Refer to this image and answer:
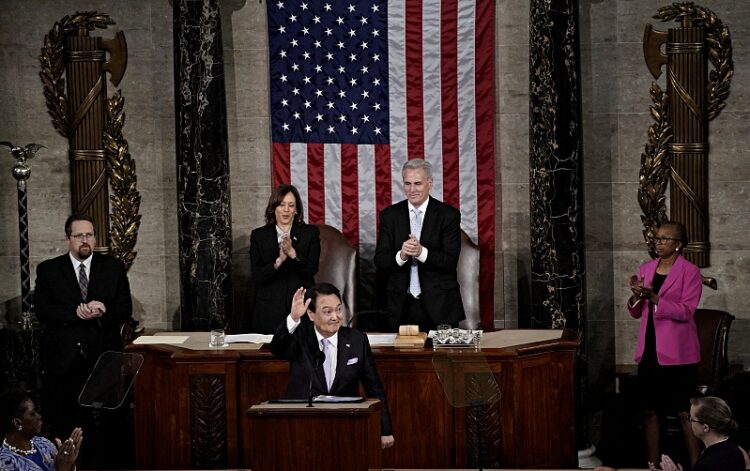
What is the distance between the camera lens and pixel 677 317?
8539 millimetres

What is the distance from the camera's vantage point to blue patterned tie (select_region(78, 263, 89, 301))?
9047 millimetres

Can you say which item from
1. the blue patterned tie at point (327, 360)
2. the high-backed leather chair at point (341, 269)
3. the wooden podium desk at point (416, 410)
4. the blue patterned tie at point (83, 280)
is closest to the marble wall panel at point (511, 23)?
the high-backed leather chair at point (341, 269)

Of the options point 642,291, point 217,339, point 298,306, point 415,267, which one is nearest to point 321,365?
point 298,306

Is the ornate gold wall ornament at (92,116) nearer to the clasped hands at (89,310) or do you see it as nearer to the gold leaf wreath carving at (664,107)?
the clasped hands at (89,310)

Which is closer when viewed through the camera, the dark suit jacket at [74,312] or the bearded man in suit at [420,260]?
the dark suit jacket at [74,312]

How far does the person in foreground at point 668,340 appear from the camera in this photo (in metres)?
8.55

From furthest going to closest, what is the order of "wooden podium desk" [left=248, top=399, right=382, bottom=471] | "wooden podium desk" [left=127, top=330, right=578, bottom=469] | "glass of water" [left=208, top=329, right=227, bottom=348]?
"glass of water" [left=208, top=329, right=227, bottom=348] → "wooden podium desk" [left=127, top=330, right=578, bottom=469] → "wooden podium desk" [left=248, top=399, right=382, bottom=471]

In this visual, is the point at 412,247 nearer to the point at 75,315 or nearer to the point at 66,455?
the point at 75,315

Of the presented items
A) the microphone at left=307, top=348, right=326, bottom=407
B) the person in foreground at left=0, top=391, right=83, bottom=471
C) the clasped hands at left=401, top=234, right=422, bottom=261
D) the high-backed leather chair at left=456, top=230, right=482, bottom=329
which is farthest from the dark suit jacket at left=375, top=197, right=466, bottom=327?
the person in foreground at left=0, top=391, right=83, bottom=471

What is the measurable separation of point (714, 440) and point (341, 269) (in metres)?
4.56

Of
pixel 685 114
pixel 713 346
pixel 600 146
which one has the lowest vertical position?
pixel 713 346

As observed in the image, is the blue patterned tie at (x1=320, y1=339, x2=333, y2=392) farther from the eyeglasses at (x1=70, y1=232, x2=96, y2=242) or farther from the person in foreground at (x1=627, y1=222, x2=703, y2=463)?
the eyeglasses at (x1=70, y1=232, x2=96, y2=242)

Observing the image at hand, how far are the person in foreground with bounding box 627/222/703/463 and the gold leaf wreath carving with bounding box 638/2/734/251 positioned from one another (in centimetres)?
220

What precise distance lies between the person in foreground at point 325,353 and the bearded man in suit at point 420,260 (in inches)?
87.4
